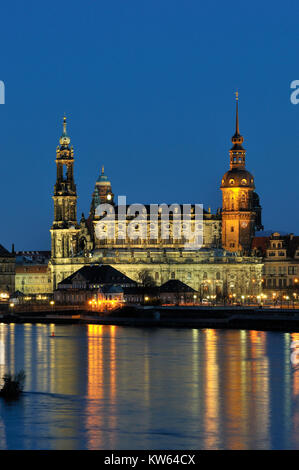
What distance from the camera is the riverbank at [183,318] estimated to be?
77.8 meters

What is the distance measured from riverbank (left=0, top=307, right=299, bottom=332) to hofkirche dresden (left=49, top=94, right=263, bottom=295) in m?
25.2

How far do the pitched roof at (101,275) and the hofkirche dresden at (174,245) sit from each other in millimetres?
8102

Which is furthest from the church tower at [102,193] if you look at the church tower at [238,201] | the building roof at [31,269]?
the church tower at [238,201]

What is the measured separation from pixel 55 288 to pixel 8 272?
11186mm

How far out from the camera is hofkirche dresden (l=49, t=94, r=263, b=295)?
393 ft

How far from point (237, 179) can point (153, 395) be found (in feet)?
263

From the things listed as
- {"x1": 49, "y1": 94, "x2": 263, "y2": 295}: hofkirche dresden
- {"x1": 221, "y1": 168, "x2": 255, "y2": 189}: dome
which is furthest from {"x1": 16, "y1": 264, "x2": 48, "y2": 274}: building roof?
{"x1": 221, "y1": 168, "x2": 255, "y2": 189}: dome

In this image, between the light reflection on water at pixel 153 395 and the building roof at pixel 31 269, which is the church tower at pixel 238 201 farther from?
the light reflection on water at pixel 153 395

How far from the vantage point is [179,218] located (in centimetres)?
12512

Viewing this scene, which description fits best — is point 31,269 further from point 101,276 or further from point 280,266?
point 280,266

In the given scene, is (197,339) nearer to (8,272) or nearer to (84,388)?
(84,388)

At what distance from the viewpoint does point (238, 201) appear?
121m

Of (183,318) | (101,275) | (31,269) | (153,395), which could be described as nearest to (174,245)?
(101,275)

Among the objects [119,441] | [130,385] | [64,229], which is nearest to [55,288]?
[64,229]
